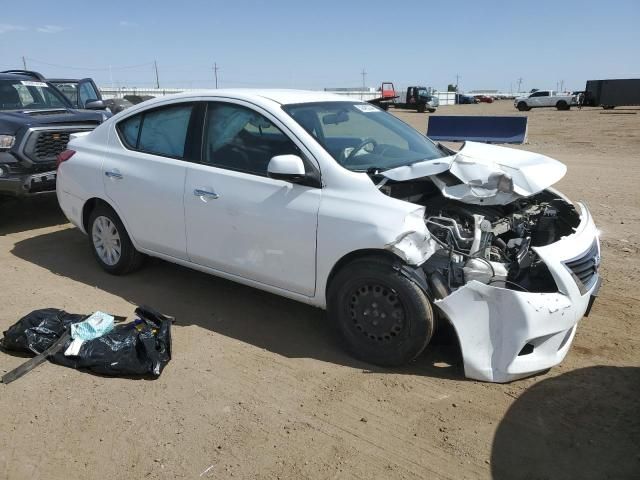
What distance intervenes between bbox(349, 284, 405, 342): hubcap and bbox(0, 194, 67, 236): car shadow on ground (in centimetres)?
562

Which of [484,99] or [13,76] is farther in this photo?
[484,99]

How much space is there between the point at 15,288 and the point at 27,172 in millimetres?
2526

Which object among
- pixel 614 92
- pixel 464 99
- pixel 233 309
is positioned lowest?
pixel 464 99

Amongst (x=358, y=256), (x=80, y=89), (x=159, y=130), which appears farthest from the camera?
(x=80, y=89)

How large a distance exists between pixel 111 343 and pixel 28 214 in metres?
5.50

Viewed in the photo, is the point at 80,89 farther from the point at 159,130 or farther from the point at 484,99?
the point at 484,99

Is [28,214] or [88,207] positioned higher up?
[88,207]

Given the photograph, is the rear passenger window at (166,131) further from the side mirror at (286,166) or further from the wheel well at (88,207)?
the side mirror at (286,166)

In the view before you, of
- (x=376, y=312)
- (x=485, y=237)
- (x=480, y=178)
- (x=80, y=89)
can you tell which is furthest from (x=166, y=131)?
(x=80, y=89)

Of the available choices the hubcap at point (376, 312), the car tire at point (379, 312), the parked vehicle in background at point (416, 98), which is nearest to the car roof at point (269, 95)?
the car tire at point (379, 312)

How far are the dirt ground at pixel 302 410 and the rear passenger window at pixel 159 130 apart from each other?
4.49ft

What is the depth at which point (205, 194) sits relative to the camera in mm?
4254

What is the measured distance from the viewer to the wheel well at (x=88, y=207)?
17.2 ft

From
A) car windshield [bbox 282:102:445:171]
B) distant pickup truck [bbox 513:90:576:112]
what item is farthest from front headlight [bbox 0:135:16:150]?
distant pickup truck [bbox 513:90:576:112]
